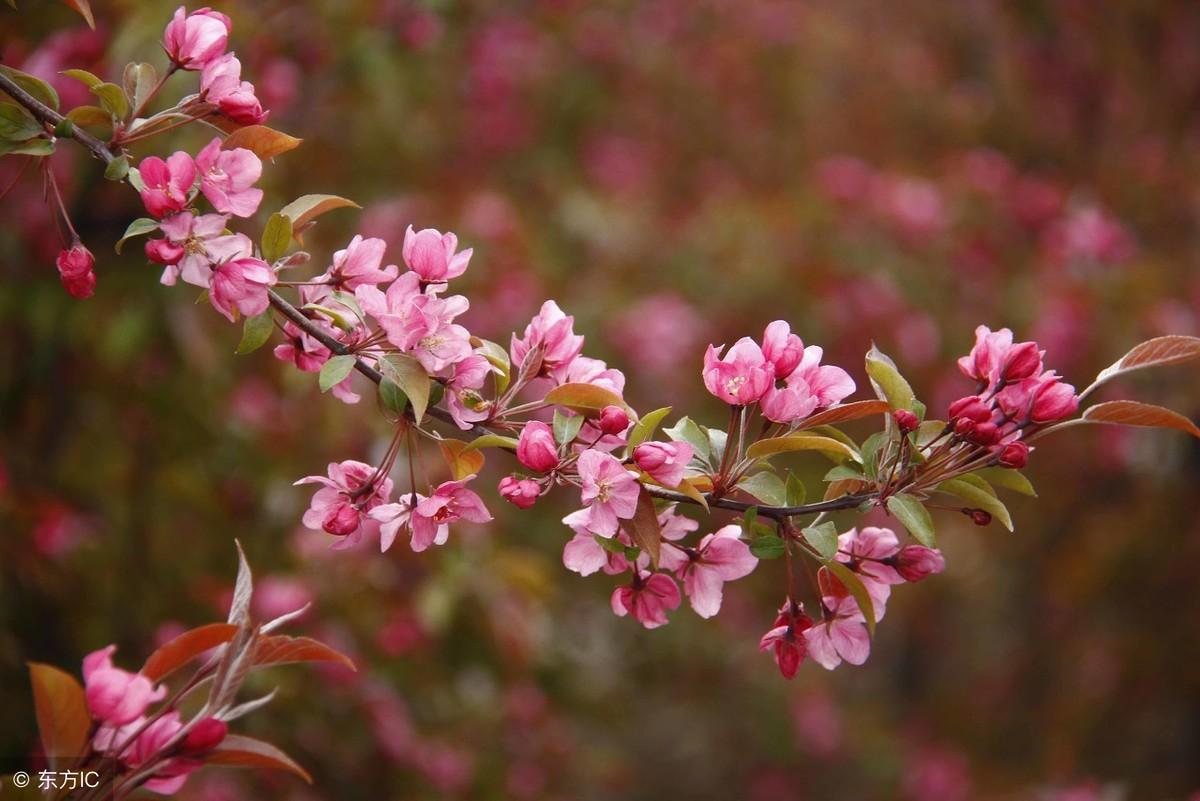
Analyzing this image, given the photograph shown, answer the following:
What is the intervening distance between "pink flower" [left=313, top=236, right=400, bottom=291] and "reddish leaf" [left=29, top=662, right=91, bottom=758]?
375mm

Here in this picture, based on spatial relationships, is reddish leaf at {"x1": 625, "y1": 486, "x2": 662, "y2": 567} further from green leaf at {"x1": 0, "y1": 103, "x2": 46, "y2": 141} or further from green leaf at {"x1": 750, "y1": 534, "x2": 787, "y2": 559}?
green leaf at {"x1": 0, "y1": 103, "x2": 46, "y2": 141}

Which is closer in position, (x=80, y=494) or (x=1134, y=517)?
(x=80, y=494)

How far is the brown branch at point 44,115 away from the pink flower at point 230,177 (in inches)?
2.8

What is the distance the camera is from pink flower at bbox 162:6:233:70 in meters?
0.93

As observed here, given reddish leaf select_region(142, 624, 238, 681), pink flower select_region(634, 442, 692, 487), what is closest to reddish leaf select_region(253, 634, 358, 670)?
reddish leaf select_region(142, 624, 238, 681)

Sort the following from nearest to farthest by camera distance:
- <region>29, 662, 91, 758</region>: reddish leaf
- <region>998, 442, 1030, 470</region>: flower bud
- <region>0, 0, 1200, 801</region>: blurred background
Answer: <region>29, 662, 91, 758</region>: reddish leaf, <region>998, 442, 1030, 470</region>: flower bud, <region>0, 0, 1200, 801</region>: blurred background

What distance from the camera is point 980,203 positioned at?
373 centimetres

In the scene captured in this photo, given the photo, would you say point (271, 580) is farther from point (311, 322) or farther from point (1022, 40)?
point (1022, 40)

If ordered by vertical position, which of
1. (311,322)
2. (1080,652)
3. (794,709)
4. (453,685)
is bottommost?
(794,709)

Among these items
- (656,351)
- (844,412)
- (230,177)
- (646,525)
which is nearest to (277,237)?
(230,177)

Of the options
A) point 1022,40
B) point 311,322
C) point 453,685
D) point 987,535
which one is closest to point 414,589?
point 453,685

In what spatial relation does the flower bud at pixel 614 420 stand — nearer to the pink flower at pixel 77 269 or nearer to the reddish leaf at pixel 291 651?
the reddish leaf at pixel 291 651

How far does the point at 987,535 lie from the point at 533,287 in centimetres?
223

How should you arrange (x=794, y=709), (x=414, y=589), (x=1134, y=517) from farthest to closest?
(x=794, y=709) → (x=1134, y=517) → (x=414, y=589)
